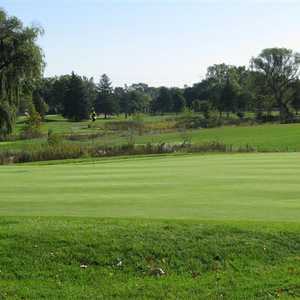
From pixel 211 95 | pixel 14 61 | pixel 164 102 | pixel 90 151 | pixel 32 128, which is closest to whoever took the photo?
pixel 90 151

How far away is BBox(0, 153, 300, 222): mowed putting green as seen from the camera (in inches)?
456

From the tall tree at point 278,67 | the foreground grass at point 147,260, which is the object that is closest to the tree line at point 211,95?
the tall tree at point 278,67

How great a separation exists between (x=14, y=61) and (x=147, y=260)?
43276 millimetres

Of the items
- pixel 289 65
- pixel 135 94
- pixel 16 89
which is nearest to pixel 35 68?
pixel 16 89

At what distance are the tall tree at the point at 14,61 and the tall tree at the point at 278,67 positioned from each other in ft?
273

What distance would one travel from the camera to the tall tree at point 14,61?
1950 inches

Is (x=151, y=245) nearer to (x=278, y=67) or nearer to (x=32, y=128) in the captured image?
(x=32, y=128)

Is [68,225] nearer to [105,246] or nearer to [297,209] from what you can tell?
[105,246]

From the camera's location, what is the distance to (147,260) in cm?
888

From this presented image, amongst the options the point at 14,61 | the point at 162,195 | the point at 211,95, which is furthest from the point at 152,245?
the point at 211,95

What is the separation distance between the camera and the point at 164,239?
9492 mm

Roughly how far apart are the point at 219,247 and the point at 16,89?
43.7 metres

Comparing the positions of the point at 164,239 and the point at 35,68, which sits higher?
the point at 35,68

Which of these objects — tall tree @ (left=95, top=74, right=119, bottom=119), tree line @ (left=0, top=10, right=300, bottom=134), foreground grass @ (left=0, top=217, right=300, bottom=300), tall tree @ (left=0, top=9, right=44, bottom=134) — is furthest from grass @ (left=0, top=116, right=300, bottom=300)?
tall tree @ (left=95, top=74, right=119, bottom=119)
